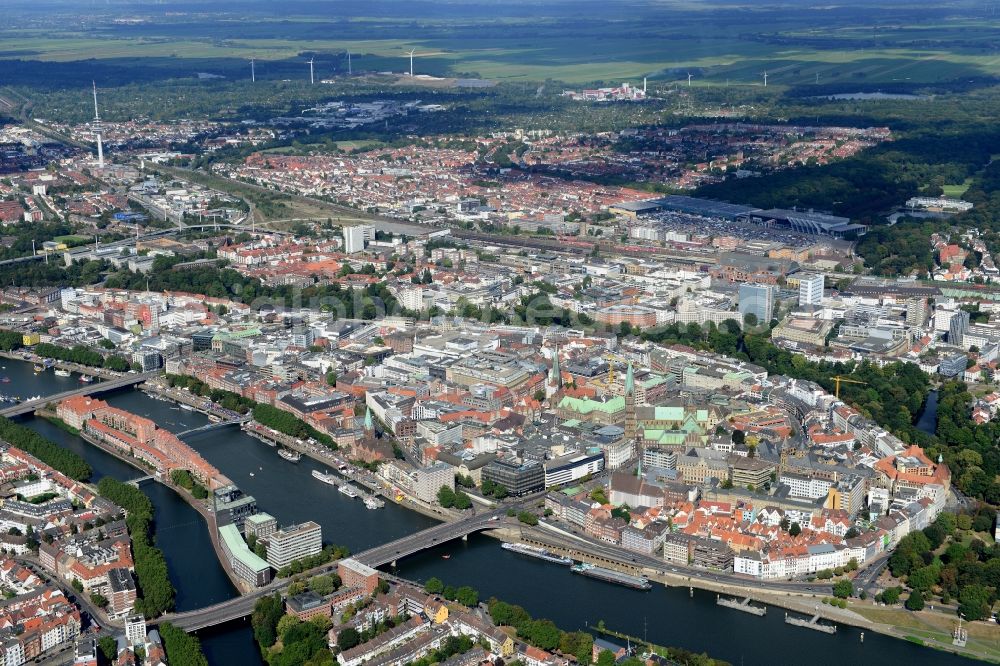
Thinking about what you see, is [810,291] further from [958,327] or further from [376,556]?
[376,556]

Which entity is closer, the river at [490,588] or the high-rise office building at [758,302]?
the river at [490,588]

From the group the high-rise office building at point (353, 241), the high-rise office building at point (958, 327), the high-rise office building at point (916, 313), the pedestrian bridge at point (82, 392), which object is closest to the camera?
the pedestrian bridge at point (82, 392)

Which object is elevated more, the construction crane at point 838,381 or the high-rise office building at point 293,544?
the high-rise office building at point 293,544

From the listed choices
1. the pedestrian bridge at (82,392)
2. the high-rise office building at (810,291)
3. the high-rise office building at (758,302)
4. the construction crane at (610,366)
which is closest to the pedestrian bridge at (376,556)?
the construction crane at (610,366)

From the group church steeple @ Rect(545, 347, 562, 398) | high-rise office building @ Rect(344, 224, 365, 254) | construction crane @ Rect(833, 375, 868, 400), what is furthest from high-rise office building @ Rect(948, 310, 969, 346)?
high-rise office building @ Rect(344, 224, 365, 254)

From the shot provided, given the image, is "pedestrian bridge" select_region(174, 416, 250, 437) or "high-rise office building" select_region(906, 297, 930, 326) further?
"high-rise office building" select_region(906, 297, 930, 326)

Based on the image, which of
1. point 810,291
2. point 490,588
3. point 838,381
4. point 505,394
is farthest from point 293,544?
point 810,291

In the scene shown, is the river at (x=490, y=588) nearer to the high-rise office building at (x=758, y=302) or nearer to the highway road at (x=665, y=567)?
the highway road at (x=665, y=567)

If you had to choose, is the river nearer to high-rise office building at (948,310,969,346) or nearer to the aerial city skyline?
the aerial city skyline

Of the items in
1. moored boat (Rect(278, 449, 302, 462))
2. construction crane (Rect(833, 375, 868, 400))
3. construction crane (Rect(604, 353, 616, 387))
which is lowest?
moored boat (Rect(278, 449, 302, 462))

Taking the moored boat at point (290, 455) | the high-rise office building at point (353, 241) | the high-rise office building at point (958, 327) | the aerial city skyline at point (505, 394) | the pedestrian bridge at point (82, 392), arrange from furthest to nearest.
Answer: the high-rise office building at point (353, 241)
the high-rise office building at point (958, 327)
the pedestrian bridge at point (82, 392)
the moored boat at point (290, 455)
the aerial city skyline at point (505, 394)

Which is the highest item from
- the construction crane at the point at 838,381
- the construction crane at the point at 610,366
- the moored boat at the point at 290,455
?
the construction crane at the point at 610,366
